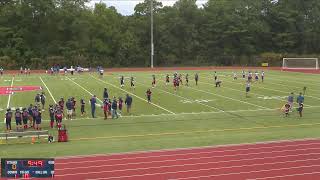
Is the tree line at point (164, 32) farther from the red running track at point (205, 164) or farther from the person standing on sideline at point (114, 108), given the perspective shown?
the red running track at point (205, 164)

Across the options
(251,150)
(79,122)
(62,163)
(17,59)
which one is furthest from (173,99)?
(17,59)

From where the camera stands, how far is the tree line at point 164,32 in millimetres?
89625

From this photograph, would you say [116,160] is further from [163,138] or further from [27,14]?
[27,14]

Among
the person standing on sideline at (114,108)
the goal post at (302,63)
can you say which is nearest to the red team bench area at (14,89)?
the person standing on sideline at (114,108)

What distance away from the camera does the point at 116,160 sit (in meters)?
17.4

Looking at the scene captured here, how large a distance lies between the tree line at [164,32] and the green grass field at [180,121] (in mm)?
46875

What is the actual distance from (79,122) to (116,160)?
1058 centimetres

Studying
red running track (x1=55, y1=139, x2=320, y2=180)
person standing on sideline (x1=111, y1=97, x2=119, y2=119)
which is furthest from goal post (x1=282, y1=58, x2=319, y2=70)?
red running track (x1=55, y1=139, x2=320, y2=180)
